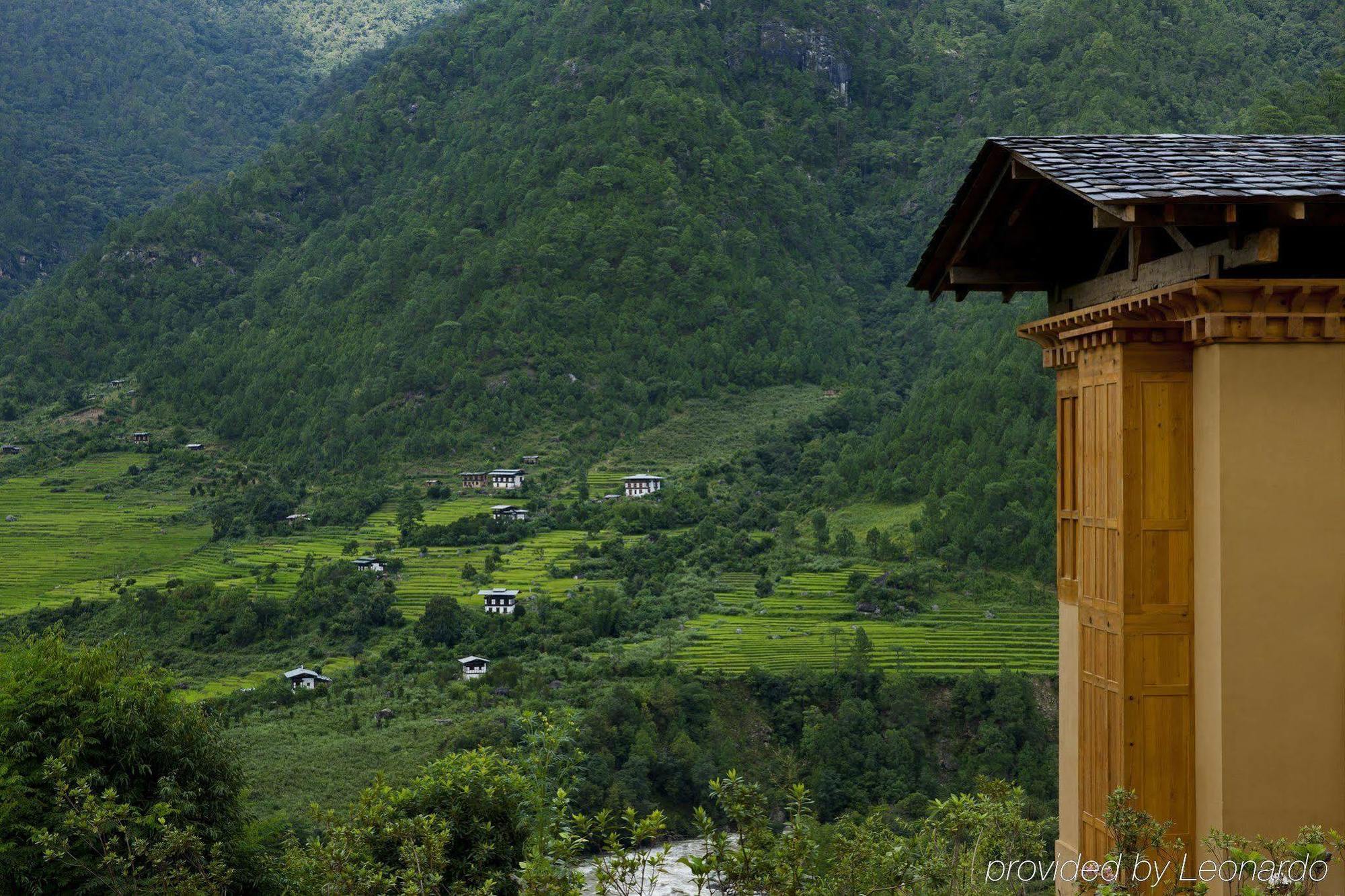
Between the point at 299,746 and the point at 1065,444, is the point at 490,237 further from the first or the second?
the point at 1065,444

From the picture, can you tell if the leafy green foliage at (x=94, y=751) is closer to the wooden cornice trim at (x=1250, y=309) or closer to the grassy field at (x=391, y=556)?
the wooden cornice trim at (x=1250, y=309)

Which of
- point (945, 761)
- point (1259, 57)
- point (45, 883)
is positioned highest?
point (1259, 57)

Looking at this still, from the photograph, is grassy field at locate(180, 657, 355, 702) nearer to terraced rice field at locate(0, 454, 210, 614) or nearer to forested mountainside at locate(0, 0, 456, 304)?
terraced rice field at locate(0, 454, 210, 614)

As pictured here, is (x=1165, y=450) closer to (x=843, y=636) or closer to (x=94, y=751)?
(x=94, y=751)

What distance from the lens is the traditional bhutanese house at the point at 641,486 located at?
232ft

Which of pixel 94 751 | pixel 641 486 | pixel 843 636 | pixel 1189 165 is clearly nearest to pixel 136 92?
pixel 641 486

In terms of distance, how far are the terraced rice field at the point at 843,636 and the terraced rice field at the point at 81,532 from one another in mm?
27707

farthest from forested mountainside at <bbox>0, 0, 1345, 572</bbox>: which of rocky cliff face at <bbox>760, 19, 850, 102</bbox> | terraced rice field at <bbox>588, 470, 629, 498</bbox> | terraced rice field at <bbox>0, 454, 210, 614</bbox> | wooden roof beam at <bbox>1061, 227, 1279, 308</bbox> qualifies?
wooden roof beam at <bbox>1061, 227, 1279, 308</bbox>

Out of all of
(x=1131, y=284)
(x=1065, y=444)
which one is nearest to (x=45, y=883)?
(x=1065, y=444)

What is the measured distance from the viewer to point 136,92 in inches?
6068

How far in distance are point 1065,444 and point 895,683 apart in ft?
124

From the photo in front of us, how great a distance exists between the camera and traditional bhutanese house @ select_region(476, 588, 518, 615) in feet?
181

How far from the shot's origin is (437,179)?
346 feet

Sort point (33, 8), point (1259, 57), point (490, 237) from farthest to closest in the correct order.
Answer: point (33, 8) < point (490, 237) < point (1259, 57)
